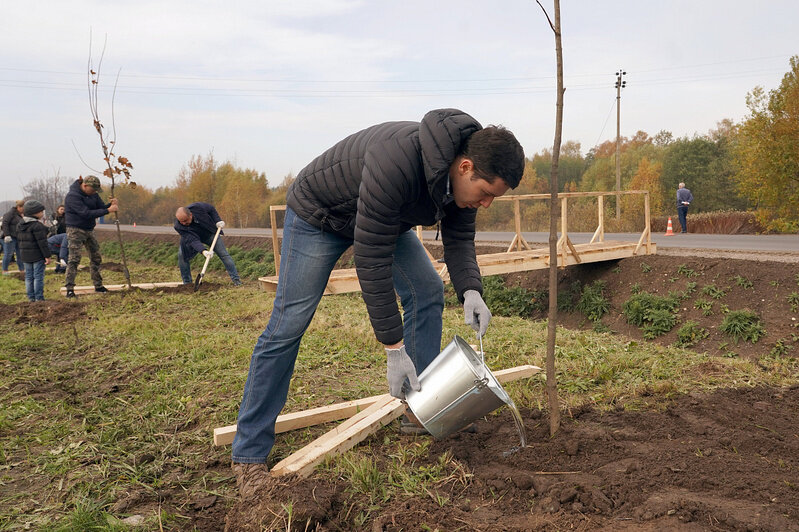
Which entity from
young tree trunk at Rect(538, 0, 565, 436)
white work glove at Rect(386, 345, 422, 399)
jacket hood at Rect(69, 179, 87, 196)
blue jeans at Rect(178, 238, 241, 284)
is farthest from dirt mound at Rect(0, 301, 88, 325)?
young tree trunk at Rect(538, 0, 565, 436)

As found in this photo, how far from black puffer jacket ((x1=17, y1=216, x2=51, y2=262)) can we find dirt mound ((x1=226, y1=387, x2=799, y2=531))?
7.91 meters

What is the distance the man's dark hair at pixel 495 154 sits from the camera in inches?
77.9

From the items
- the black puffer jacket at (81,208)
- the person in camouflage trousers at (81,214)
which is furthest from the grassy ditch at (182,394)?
the black puffer jacket at (81,208)

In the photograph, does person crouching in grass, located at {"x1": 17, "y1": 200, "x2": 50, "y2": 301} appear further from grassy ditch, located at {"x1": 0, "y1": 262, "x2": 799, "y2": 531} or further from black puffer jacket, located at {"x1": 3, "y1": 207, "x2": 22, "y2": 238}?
black puffer jacket, located at {"x1": 3, "y1": 207, "x2": 22, "y2": 238}

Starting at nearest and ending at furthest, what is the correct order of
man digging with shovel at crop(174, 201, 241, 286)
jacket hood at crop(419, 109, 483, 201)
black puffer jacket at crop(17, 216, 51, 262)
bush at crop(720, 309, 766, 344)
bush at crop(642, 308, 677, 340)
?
jacket hood at crop(419, 109, 483, 201), bush at crop(720, 309, 766, 344), bush at crop(642, 308, 677, 340), black puffer jacket at crop(17, 216, 51, 262), man digging with shovel at crop(174, 201, 241, 286)

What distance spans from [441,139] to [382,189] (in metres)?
A: 0.28

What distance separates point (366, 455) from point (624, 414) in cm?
140

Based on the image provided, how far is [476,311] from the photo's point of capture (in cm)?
254

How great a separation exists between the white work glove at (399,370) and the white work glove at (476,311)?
0.38 m

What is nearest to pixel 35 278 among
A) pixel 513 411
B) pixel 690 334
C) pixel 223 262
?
pixel 223 262

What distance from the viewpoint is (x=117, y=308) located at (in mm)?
7434

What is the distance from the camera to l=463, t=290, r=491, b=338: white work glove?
2.51m

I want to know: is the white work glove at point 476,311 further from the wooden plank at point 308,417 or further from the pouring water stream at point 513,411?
the wooden plank at point 308,417

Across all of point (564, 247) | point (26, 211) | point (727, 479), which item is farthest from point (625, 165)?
point (727, 479)
